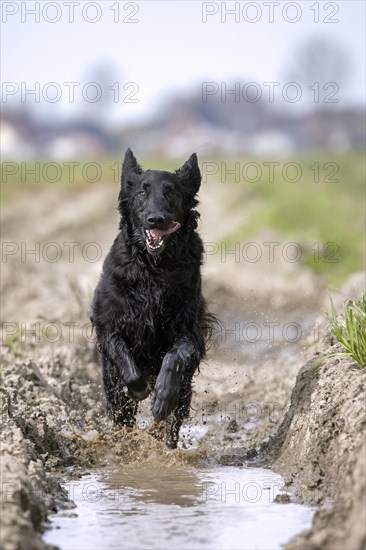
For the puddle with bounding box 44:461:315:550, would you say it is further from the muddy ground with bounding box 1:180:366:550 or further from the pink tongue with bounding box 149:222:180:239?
the pink tongue with bounding box 149:222:180:239

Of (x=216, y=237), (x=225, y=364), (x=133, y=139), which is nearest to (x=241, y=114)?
(x=133, y=139)

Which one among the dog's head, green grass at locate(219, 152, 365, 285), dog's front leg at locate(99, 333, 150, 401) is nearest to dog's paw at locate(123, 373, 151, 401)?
dog's front leg at locate(99, 333, 150, 401)

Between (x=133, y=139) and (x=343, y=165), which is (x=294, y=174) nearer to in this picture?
(x=343, y=165)

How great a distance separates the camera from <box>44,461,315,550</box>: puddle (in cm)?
599

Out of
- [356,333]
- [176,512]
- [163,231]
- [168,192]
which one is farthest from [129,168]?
[176,512]

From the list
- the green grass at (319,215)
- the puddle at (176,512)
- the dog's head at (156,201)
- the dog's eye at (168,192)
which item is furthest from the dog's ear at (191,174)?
the green grass at (319,215)

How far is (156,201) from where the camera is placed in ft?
28.3

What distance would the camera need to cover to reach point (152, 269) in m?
8.69

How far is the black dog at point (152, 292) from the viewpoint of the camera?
28.3 feet

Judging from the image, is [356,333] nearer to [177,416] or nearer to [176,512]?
[177,416]

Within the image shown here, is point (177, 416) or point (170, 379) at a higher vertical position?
point (170, 379)

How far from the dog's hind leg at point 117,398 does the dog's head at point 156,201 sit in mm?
1159

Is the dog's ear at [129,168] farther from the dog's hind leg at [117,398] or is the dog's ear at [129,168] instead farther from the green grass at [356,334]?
the green grass at [356,334]

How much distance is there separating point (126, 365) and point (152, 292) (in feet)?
2.00
